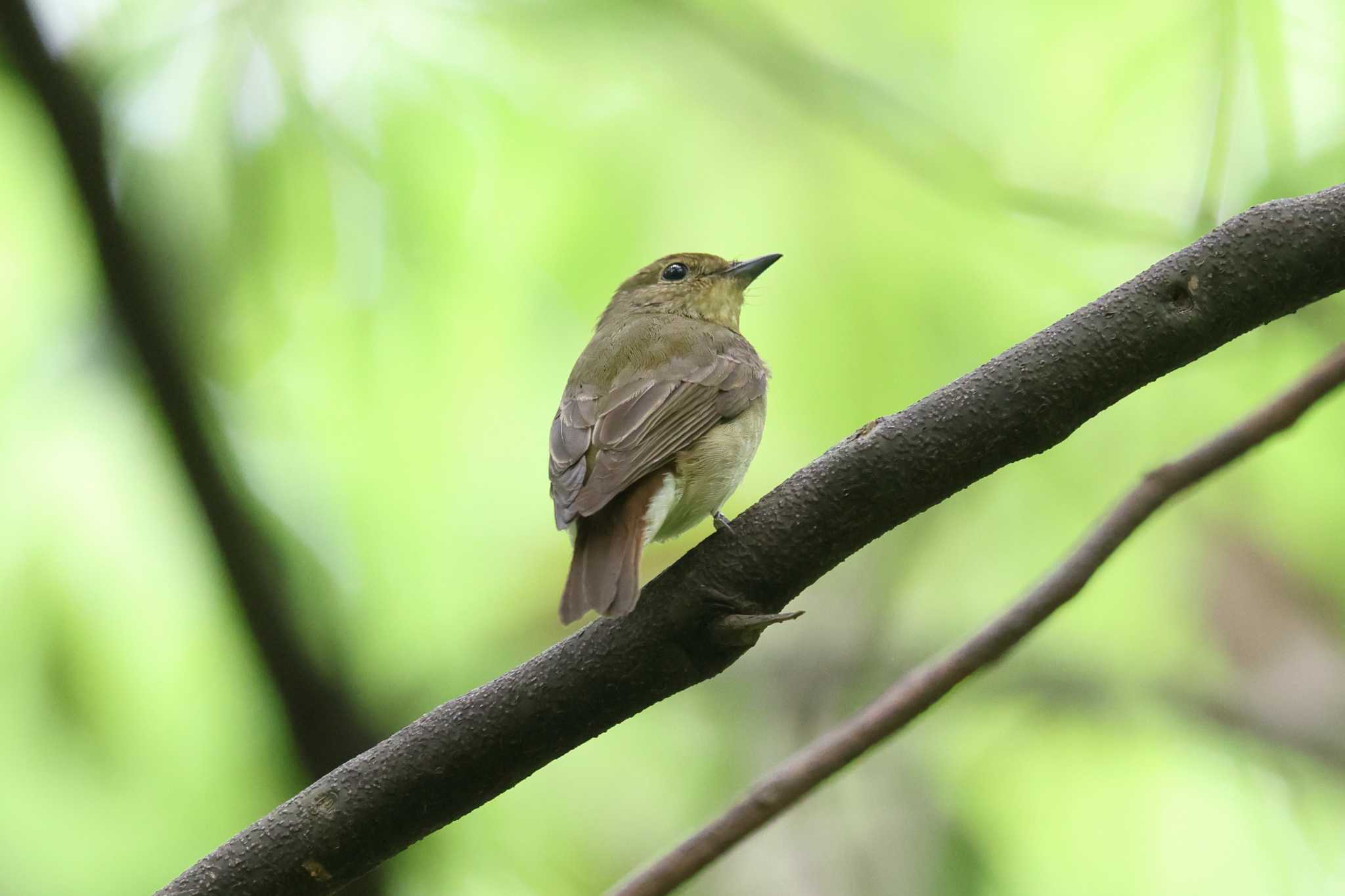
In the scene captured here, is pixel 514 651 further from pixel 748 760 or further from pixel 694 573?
pixel 694 573

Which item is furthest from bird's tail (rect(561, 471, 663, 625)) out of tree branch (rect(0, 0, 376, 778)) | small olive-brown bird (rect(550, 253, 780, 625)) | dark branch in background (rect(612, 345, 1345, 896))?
tree branch (rect(0, 0, 376, 778))

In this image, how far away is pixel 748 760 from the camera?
5.53m

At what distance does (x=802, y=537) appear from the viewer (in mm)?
2715

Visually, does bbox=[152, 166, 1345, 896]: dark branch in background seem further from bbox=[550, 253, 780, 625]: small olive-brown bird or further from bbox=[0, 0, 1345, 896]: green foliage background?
bbox=[0, 0, 1345, 896]: green foliage background

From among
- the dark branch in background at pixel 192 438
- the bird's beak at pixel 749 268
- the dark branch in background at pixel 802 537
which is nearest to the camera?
the dark branch in background at pixel 802 537

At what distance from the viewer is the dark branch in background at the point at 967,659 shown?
2.34 m

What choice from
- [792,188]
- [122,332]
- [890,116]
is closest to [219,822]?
[122,332]

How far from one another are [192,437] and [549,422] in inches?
59.5

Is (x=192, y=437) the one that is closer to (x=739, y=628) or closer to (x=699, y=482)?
(x=699, y=482)

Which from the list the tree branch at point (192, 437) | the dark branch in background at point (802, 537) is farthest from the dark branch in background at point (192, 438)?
the dark branch in background at point (802, 537)

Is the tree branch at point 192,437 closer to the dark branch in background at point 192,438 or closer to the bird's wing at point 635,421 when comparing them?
the dark branch in background at point 192,438

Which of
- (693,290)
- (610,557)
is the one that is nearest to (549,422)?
(693,290)

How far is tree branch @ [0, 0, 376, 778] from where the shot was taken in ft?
13.7

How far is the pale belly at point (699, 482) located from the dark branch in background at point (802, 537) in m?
0.75
